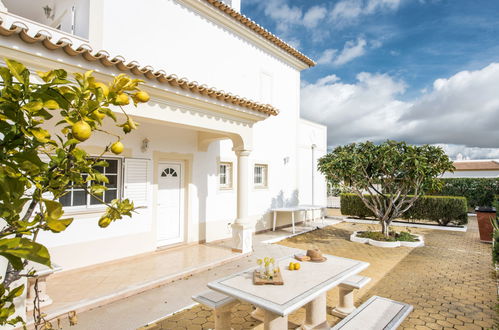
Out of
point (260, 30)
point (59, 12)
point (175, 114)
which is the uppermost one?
point (260, 30)

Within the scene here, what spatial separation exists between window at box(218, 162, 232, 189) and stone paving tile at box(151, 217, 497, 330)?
2.89 meters

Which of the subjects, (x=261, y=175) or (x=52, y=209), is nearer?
(x=52, y=209)

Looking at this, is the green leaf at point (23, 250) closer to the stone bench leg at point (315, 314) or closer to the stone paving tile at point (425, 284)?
the stone bench leg at point (315, 314)

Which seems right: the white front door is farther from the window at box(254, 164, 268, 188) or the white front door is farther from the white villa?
the window at box(254, 164, 268, 188)

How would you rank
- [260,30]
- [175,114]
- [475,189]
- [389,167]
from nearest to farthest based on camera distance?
[175,114] → [389,167] → [260,30] → [475,189]

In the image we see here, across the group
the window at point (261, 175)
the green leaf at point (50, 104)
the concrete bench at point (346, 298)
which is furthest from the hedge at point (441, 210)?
the green leaf at point (50, 104)

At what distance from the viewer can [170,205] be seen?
8227 mm

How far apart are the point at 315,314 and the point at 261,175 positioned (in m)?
7.51

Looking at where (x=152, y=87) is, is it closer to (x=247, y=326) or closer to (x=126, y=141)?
(x=126, y=141)

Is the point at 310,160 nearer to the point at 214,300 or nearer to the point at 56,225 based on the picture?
the point at 214,300

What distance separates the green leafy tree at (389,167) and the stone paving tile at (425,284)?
1.84m

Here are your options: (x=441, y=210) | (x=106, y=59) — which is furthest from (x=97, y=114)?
(x=441, y=210)

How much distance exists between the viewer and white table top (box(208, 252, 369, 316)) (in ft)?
10.5

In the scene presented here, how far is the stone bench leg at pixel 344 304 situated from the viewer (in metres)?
4.61
